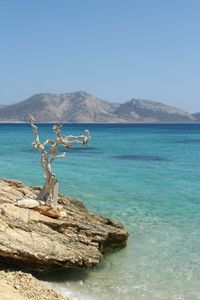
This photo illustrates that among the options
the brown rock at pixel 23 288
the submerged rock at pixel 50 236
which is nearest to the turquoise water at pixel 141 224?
the submerged rock at pixel 50 236

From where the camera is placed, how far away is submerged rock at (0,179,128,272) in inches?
605

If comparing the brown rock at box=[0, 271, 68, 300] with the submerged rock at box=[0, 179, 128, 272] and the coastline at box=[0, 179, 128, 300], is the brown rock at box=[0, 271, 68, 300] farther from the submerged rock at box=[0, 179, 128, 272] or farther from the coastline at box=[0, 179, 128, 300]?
the submerged rock at box=[0, 179, 128, 272]

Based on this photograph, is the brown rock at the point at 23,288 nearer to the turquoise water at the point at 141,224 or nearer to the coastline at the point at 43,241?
the coastline at the point at 43,241

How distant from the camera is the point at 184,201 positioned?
29.3 m

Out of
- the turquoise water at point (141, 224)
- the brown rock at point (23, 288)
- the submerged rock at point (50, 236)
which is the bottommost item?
the turquoise water at point (141, 224)

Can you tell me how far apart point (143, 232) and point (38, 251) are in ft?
25.1

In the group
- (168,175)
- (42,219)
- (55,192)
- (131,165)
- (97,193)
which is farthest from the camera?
(131,165)

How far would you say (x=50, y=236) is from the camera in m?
16.6

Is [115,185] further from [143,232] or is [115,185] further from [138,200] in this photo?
[143,232]

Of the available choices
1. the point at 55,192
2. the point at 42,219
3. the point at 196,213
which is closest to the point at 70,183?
the point at 196,213

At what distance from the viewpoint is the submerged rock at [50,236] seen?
1536 cm

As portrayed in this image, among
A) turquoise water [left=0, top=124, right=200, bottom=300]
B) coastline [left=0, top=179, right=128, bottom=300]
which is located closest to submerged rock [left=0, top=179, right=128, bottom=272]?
coastline [left=0, top=179, right=128, bottom=300]

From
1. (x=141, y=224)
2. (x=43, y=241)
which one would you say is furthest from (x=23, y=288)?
(x=141, y=224)

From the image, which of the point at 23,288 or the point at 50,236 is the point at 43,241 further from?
the point at 23,288
